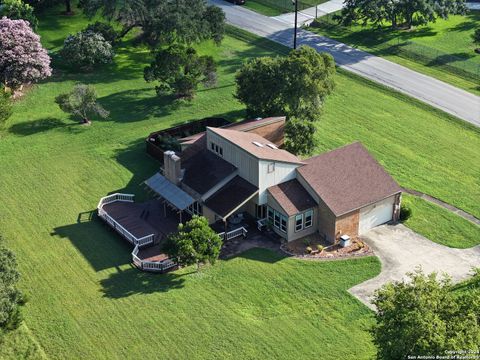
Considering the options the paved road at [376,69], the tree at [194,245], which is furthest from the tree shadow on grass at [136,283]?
the paved road at [376,69]

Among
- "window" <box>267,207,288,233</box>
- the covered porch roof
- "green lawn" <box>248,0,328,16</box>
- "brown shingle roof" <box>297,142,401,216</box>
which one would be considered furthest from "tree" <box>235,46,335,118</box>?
"green lawn" <box>248,0,328,16</box>

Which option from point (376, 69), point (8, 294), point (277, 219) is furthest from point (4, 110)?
point (376, 69)

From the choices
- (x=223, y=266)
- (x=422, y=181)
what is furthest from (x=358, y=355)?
(x=422, y=181)

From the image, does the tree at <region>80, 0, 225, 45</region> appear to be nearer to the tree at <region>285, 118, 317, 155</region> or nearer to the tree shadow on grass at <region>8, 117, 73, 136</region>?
the tree shadow on grass at <region>8, 117, 73, 136</region>

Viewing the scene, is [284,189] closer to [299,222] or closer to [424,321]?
[299,222]

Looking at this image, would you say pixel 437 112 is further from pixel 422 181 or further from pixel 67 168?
pixel 67 168
